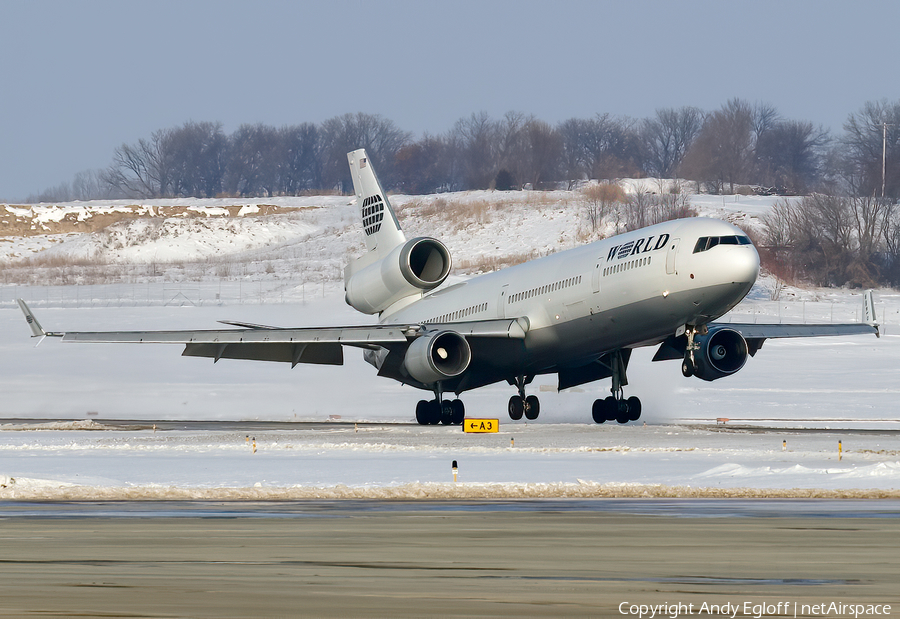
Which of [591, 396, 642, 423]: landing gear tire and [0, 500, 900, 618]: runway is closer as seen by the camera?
[0, 500, 900, 618]: runway

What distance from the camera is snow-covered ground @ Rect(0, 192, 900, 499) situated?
21.9 m

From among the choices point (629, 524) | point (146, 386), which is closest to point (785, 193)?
point (146, 386)

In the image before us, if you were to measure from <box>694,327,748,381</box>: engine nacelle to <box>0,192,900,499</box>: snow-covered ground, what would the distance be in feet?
5.90

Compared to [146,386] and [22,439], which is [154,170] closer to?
[146,386]

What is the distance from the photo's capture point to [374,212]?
147 feet

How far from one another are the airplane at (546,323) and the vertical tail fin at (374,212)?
0.13 meters

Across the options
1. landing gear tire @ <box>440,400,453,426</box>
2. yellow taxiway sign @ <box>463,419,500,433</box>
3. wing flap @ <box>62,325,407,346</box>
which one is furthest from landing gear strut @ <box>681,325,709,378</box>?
wing flap @ <box>62,325,407,346</box>

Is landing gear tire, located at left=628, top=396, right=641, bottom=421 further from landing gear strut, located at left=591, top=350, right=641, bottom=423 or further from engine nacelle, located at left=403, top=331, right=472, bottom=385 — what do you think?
engine nacelle, located at left=403, top=331, right=472, bottom=385

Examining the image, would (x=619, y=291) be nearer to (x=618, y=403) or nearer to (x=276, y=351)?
(x=618, y=403)

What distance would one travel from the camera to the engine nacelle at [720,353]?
3412cm

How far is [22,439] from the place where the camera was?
109ft

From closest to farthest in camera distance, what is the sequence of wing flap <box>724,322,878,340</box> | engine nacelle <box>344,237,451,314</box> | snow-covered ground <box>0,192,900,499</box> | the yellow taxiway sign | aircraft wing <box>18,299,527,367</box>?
snow-covered ground <box>0,192,900,499</box> < the yellow taxiway sign < aircraft wing <box>18,299,527,367</box> < wing flap <box>724,322,878,340</box> < engine nacelle <box>344,237,451,314</box>

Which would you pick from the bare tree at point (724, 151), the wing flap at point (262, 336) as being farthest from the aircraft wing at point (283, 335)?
the bare tree at point (724, 151)

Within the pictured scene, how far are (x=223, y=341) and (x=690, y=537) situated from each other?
25.8m
